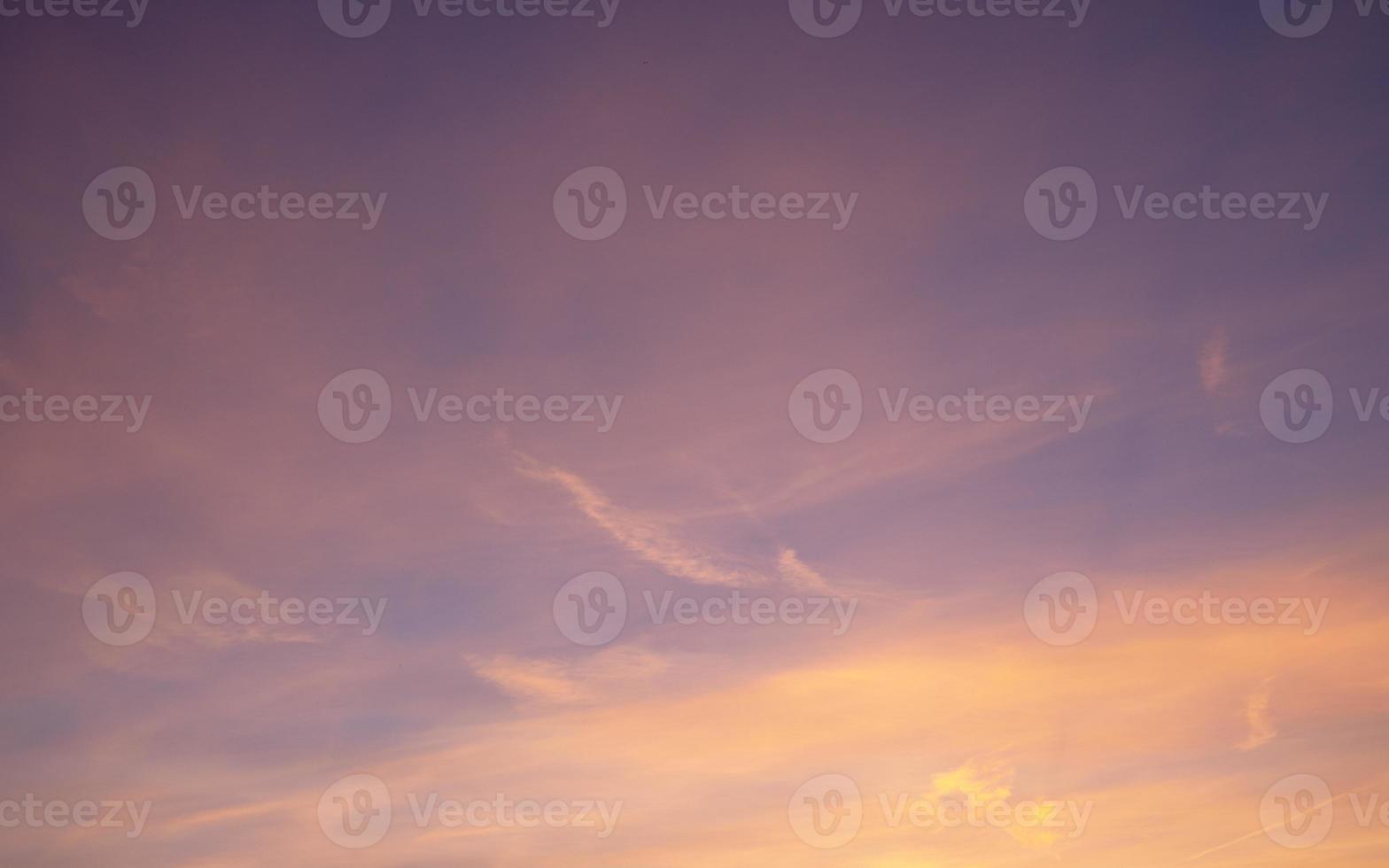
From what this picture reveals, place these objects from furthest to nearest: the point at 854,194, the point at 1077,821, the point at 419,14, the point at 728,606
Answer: the point at 1077,821 < the point at 728,606 < the point at 854,194 < the point at 419,14

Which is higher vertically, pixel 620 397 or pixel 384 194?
pixel 384 194

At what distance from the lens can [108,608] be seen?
76.0ft

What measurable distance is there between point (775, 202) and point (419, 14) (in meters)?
9.43

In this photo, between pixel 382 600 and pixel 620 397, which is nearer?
pixel 620 397

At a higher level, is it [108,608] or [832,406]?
[832,406]

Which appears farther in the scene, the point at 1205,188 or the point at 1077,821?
the point at 1077,821

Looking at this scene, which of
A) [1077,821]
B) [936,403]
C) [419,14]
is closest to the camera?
[419,14]

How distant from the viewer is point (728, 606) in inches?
942

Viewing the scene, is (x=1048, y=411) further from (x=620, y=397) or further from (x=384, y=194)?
(x=384, y=194)

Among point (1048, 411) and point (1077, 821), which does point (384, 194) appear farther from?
point (1077, 821)

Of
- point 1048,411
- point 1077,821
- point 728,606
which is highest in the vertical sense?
point 1048,411

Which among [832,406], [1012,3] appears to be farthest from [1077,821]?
[1012,3]

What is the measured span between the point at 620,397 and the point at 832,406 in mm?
5882

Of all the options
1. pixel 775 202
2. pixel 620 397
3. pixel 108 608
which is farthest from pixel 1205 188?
pixel 108 608
